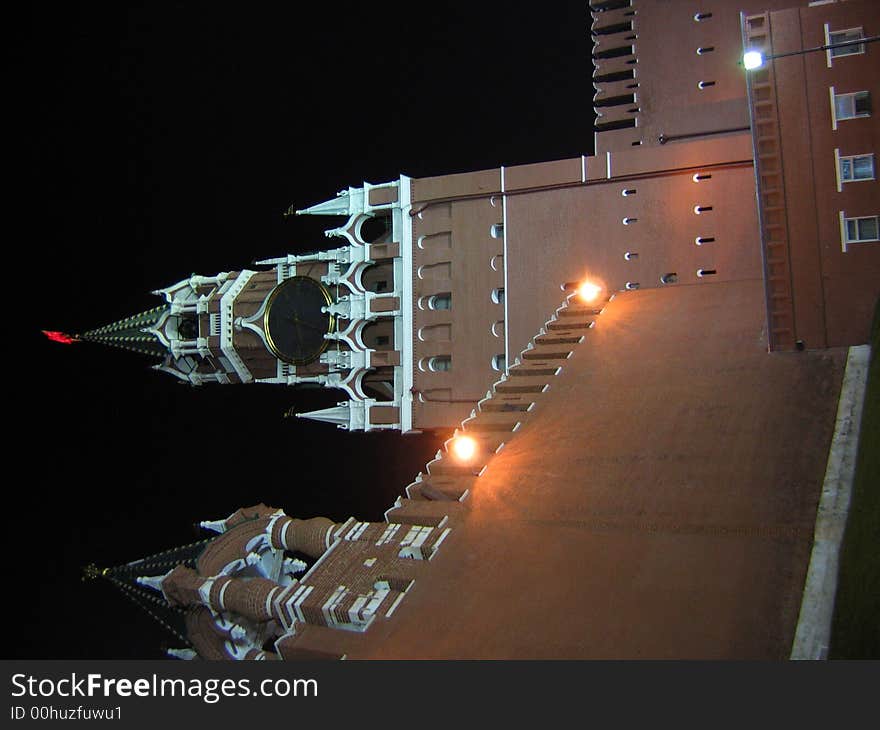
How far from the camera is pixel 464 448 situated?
17.1 m

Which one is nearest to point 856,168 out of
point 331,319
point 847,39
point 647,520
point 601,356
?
point 847,39

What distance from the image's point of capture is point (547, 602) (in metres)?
11.9

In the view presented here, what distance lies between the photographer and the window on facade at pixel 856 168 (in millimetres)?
16594

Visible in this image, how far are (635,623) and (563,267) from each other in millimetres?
16395

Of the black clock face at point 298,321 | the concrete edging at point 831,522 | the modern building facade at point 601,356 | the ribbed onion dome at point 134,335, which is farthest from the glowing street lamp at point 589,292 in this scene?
the ribbed onion dome at point 134,335

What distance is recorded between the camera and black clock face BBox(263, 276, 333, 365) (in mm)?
30234

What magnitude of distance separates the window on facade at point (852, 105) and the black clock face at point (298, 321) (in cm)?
1701

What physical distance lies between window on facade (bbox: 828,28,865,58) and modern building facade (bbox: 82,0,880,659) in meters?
0.04

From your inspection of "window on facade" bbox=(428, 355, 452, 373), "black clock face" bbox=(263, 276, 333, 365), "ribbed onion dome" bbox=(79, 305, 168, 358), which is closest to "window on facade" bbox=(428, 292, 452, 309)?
"window on facade" bbox=(428, 355, 452, 373)

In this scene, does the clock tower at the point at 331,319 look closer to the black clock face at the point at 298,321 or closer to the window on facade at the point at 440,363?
the black clock face at the point at 298,321

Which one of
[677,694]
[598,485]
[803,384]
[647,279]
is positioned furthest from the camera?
[647,279]

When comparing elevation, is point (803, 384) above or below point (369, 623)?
above

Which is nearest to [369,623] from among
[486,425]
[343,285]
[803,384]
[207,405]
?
[486,425]

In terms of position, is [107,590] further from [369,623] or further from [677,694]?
[677,694]
